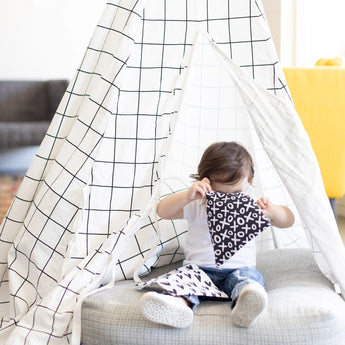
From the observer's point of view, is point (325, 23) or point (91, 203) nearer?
point (91, 203)

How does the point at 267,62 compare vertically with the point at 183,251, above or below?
above

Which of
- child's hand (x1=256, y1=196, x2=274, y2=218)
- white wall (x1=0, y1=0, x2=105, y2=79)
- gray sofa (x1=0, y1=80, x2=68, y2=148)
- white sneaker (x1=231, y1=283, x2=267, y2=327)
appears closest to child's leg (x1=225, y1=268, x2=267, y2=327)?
white sneaker (x1=231, y1=283, x2=267, y2=327)

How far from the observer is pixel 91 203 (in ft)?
6.19

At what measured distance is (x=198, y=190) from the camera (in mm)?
1736

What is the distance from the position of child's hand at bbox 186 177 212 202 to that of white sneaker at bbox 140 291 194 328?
31 cm

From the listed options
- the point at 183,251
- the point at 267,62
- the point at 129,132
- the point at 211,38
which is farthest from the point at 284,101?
the point at 183,251

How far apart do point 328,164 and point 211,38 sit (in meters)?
0.87

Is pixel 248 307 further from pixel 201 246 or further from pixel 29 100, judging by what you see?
pixel 29 100

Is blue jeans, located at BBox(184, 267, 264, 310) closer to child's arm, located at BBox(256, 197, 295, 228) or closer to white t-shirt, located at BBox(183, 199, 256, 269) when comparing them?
white t-shirt, located at BBox(183, 199, 256, 269)

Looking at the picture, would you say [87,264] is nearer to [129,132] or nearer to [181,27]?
[129,132]

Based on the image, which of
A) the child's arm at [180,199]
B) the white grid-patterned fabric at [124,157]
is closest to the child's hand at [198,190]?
the child's arm at [180,199]

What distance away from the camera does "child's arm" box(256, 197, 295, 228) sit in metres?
1.78

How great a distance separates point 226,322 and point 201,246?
0.30m

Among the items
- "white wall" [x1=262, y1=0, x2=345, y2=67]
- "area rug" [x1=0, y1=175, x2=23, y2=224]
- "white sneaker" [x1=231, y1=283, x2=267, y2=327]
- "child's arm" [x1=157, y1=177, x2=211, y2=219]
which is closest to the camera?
→ "white sneaker" [x1=231, y1=283, x2=267, y2=327]
